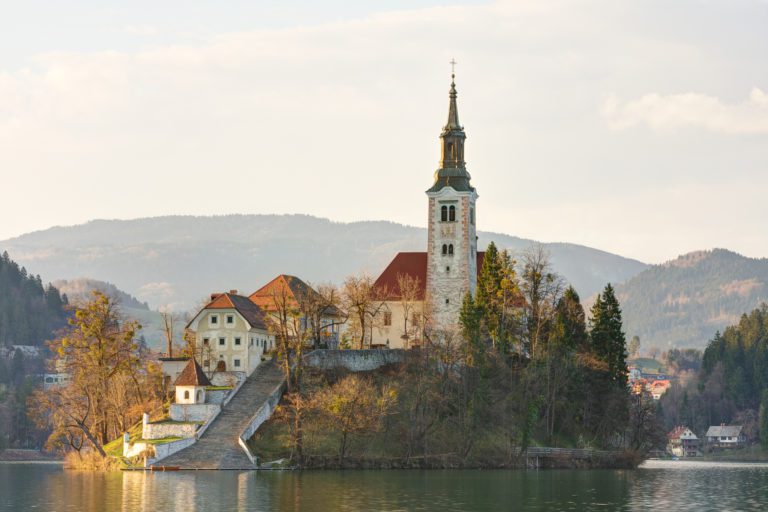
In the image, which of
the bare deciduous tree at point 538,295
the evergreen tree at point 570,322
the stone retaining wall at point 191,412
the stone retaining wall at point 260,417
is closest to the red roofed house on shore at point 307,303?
the stone retaining wall at point 260,417

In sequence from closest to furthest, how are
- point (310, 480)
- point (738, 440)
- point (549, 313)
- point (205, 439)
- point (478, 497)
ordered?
point (478, 497)
point (310, 480)
point (205, 439)
point (549, 313)
point (738, 440)

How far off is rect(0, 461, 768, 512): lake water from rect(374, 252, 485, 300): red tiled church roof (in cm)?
3232

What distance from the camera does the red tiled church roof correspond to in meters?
124

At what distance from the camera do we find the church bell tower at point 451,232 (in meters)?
121

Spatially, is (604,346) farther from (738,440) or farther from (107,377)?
(738,440)

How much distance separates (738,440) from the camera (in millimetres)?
199125

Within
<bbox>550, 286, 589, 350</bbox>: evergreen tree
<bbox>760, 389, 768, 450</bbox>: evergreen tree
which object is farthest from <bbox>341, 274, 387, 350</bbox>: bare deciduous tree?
<bbox>760, 389, 768, 450</bbox>: evergreen tree

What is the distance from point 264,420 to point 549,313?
28758mm

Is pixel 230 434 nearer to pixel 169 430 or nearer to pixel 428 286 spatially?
pixel 169 430

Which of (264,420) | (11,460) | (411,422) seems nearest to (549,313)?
(411,422)

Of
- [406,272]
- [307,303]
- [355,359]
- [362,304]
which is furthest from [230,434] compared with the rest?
[406,272]

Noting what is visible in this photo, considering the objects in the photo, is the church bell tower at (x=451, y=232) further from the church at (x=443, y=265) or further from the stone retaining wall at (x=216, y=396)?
the stone retaining wall at (x=216, y=396)

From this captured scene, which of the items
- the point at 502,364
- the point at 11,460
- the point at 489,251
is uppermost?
the point at 489,251

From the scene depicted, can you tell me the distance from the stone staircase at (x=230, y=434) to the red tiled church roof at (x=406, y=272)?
18.1 meters
